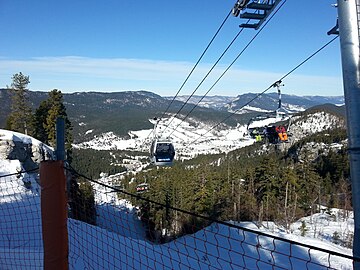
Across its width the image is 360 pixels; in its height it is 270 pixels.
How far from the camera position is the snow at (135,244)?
215 inches

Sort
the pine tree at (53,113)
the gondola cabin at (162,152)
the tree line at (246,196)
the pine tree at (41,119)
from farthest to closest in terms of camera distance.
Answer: the pine tree at (41,119), the tree line at (246,196), the pine tree at (53,113), the gondola cabin at (162,152)

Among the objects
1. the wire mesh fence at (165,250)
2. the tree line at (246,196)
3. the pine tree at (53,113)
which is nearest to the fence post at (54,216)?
the wire mesh fence at (165,250)

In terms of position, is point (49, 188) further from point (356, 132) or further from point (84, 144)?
point (84, 144)

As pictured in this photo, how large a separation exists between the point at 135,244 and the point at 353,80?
9188 mm

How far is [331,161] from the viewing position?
5806 centimetres

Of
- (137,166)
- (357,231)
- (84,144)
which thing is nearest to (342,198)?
(357,231)

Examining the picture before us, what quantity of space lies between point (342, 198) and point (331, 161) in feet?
47.6

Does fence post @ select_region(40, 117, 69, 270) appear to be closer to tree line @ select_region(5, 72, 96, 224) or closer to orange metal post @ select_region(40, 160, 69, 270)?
orange metal post @ select_region(40, 160, 69, 270)

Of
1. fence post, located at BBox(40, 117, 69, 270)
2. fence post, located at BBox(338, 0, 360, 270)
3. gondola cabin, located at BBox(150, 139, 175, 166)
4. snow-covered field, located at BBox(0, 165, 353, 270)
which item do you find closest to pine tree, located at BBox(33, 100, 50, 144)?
snow-covered field, located at BBox(0, 165, 353, 270)

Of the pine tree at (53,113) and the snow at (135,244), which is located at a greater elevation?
the pine tree at (53,113)

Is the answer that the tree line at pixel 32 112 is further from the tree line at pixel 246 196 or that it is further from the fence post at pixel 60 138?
the fence post at pixel 60 138

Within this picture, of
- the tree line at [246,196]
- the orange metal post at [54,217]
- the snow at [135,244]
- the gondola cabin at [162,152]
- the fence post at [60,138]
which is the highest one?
the fence post at [60,138]

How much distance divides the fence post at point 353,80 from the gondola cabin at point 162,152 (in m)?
14.5

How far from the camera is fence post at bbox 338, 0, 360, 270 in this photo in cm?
297
